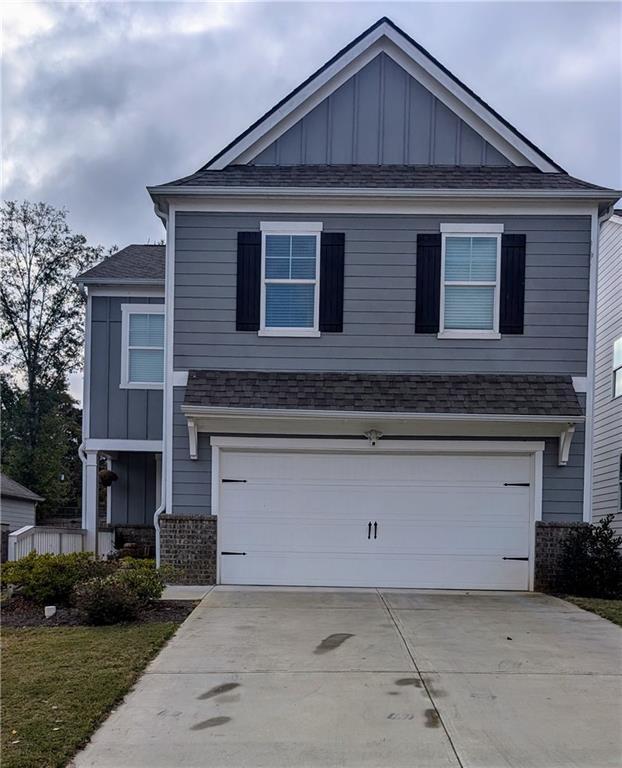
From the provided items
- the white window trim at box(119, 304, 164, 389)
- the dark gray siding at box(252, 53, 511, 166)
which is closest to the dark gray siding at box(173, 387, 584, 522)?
the white window trim at box(119, 304, 164, 389)

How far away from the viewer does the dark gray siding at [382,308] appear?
990cm

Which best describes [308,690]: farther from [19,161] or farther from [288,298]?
[19,161]

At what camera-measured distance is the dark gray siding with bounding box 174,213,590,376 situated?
9898mm

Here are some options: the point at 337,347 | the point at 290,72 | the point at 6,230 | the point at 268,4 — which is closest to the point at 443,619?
the point at 337,347

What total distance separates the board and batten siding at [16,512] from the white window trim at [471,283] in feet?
48.2

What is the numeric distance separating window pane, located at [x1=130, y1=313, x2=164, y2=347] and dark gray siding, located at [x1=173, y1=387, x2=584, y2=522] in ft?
10.5

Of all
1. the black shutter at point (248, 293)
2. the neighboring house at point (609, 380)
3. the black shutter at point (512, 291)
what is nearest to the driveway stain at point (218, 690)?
the black shutter at point (248, 293)

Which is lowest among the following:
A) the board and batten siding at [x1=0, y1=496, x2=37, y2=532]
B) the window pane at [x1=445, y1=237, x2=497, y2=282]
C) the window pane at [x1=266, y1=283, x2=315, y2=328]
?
the board and batten siding at [x1=0, y1=496, x2=37, y2=532]

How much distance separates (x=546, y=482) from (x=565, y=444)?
2.06ft

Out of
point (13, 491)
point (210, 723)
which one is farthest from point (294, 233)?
point (13, 491)

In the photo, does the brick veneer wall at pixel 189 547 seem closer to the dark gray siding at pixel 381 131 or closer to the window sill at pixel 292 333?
the window sill at pixel 292 333

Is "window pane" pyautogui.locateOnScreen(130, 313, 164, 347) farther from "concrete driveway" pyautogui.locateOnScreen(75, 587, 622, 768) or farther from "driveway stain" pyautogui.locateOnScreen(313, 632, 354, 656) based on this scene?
"driveway stain" pyautogui.locateOnScreen(313, 632, 354, 656)

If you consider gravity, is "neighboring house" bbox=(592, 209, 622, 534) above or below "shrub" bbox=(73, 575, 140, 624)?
above

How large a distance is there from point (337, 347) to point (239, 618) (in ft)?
13.6
